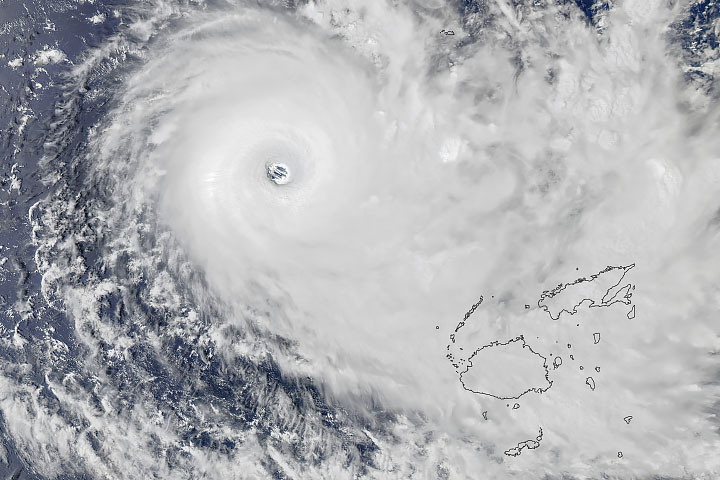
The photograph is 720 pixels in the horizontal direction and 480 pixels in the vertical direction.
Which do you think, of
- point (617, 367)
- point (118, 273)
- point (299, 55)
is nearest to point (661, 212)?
point (617, 367)

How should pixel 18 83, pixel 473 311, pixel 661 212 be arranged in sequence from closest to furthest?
pixel 661 212
pixel 473 311
pixel 18 83

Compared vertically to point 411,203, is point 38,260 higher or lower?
lower

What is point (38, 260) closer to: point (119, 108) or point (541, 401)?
point (119, 108)

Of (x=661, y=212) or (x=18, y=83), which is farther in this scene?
(x=18, y=83)

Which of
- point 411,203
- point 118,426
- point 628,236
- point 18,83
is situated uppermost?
point 628,236

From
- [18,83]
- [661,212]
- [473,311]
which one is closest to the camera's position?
[661,212]

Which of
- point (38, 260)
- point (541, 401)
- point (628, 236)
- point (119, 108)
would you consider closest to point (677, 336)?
point (628, 236)
